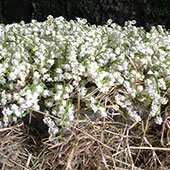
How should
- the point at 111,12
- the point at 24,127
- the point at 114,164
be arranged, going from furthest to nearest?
the point at 111,12 → the point at 24,127 → the point at 114,164

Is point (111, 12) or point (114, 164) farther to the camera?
point (111, 12)

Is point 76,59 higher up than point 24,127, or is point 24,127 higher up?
point 76,59

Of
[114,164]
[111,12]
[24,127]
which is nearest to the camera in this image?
[114,164]

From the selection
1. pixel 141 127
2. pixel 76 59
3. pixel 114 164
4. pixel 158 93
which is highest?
pixel 76 59

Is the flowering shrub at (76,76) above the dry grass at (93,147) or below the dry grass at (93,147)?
above

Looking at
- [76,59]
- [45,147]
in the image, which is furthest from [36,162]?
[76,59]

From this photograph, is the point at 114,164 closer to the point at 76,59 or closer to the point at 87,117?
the point at 87,117
